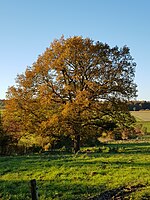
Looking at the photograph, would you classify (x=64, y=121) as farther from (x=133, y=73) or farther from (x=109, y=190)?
(x=109, y=190)

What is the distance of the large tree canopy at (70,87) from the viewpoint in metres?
33.8

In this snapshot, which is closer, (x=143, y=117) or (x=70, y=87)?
(x=70, y=87)

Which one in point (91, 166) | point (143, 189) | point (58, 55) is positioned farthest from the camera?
point (58, 55)

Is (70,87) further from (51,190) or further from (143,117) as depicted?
(143,117)

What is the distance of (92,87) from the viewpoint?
3284 centimetres

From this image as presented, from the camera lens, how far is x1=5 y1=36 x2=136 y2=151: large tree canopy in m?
33.8

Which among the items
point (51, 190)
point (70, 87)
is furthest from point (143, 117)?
point (51, 190)

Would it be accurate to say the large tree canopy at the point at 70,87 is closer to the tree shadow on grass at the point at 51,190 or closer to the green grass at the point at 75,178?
the green grass at the point at 75,178

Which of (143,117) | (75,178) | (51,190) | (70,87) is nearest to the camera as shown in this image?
(51,190)

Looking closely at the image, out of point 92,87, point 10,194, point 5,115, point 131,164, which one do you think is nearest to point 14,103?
point 5,115

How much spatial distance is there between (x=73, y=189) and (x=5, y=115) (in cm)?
2167

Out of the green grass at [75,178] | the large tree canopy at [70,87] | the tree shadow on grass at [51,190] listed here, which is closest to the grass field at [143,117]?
the large tree canopy at [70,87]

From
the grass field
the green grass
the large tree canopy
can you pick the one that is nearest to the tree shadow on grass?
the green grass

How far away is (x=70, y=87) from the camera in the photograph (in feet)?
109
